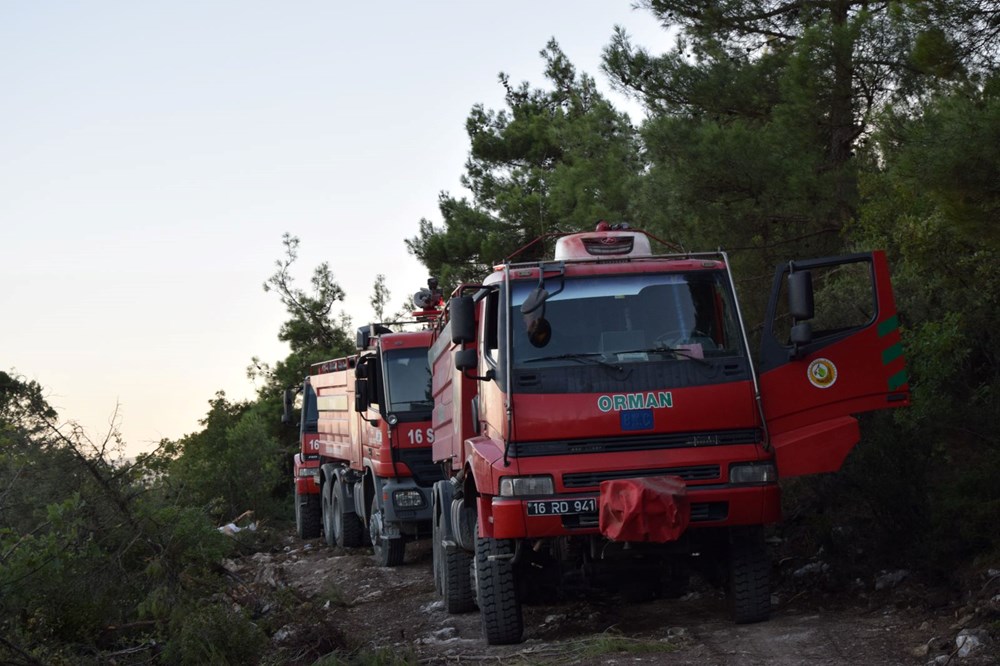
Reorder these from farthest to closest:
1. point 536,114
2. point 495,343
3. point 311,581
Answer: point 536,114, point 311,581, point 495,343

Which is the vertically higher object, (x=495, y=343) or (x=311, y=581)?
(x=495, y=343)

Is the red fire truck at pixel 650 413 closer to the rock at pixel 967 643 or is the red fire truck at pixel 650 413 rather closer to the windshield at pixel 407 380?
the rock at pixel 967 643

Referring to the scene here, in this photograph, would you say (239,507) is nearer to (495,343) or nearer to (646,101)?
(646,101)

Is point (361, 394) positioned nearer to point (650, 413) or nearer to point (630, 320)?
point (630, 320)

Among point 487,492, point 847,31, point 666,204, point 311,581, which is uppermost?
point 847,31

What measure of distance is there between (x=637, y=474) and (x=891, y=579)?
107 inches

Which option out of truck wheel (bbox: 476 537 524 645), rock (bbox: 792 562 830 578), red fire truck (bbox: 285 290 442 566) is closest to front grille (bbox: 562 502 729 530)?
truck wheel (bbox: 476 537 524 645)

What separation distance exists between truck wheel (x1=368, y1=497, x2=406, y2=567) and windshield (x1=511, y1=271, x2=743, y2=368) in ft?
25.4

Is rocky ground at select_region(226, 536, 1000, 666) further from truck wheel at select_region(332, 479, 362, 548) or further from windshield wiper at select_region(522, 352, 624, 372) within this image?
truck wheel at select_region(332, 479, 362, 548)

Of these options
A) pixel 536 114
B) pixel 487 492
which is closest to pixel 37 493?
pixel 487 492

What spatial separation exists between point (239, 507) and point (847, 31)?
17.4 metres

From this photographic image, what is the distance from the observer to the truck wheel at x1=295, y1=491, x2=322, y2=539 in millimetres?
23531

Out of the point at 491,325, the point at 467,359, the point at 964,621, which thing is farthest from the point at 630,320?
the point at 964,621

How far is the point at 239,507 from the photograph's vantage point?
26.1 metres
